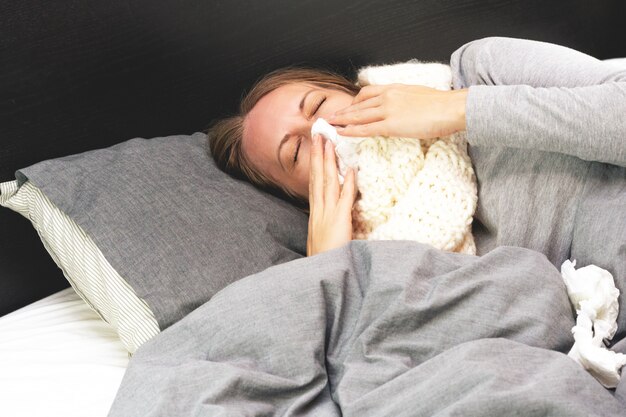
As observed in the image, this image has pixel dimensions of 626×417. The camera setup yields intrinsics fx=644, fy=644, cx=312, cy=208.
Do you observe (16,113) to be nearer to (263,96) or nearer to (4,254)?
(4,254)

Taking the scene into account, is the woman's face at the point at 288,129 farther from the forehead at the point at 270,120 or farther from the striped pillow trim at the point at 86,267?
the striped pillow trim at the point at 86,267

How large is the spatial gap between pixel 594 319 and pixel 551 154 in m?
0.30

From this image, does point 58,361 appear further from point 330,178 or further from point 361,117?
point 361,117

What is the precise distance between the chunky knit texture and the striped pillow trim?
0.44 m

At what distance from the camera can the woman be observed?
1053 millimetres

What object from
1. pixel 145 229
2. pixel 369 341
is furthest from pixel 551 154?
pixel 145 229

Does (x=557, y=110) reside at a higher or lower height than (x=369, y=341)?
higher

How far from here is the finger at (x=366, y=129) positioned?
1188mm

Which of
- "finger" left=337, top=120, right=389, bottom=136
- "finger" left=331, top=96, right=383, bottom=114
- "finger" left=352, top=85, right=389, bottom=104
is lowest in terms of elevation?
"finger" left=337, top=120, right=389, bottom=136

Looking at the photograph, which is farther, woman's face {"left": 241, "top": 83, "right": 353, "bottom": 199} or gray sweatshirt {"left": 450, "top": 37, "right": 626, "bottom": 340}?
woman's face {"left": 241, "top": 83, "right": 353, "bottom": 199}

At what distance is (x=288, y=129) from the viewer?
1.29m

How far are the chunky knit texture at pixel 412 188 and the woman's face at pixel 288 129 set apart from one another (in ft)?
0.18

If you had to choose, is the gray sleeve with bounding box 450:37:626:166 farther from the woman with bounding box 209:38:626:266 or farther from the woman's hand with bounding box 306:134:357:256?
the woman's hand with bounding box 306:134:357:256

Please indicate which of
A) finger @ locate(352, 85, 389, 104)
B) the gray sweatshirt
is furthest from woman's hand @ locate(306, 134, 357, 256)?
the gray sweatshirt
